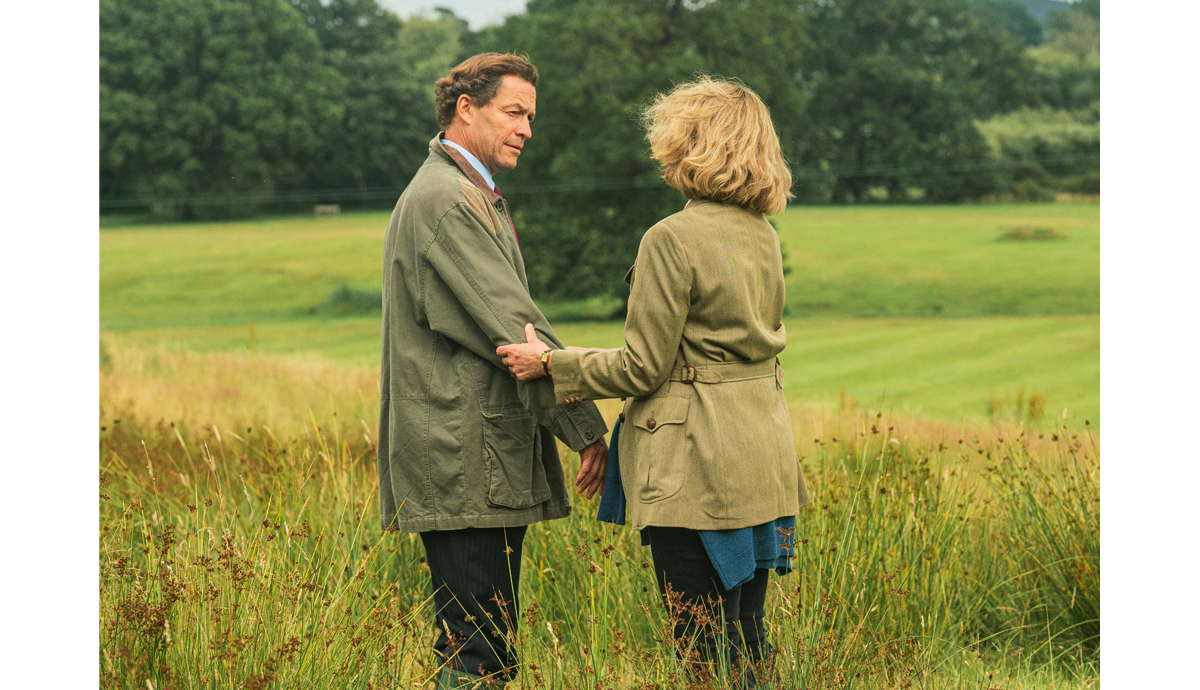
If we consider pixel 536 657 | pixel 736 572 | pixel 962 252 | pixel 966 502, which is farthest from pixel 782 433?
pixel 962 252

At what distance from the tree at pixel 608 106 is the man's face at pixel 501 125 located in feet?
84.9

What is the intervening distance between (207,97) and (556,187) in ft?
56.7

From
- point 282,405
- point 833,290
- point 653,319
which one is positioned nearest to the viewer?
point 653,319

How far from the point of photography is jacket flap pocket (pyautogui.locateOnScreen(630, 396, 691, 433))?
2.74 metres

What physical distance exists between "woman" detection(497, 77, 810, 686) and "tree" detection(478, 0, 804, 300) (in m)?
26.3

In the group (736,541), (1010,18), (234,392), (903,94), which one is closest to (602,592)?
(736,541)

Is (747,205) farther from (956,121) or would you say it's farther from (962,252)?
(962,252)

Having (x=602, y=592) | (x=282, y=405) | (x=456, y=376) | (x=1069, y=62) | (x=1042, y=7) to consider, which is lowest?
(x=282, y=405)

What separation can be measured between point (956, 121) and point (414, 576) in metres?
40.3

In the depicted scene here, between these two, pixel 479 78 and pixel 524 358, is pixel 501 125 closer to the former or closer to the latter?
pixel 479 78

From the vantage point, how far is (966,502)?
14.4 ft

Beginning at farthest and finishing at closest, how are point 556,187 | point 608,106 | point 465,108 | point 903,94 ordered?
point 903,94
point 556,187
point 608,106
point 465,108

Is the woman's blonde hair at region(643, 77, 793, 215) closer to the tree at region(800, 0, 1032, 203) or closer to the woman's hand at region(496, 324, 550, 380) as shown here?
the woman's hand at region(496, 324, 550, 380)

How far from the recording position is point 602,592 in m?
3.92
